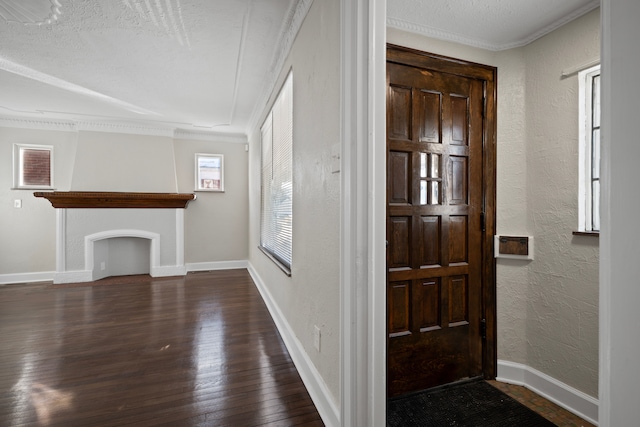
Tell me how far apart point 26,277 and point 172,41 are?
5135 millimetres

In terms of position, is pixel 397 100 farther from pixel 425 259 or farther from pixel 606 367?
pixel 606 367

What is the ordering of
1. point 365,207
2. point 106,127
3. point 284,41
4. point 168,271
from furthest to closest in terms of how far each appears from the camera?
point 168,271, point 106,127, point 284,41, point 365,207

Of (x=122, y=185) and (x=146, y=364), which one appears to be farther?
(x=122, y=185)

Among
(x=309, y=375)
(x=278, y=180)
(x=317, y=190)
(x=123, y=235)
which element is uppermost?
(x=278, y=180)

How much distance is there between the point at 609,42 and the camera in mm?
464

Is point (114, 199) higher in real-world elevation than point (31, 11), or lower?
lower

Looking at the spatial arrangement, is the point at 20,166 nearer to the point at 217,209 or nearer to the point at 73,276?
the point at 73,276

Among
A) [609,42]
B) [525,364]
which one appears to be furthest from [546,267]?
[609,42]

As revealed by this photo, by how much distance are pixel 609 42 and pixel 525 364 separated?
7.78 feet

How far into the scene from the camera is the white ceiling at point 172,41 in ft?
6.25

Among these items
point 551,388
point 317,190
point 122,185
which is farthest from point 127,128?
point 551,388

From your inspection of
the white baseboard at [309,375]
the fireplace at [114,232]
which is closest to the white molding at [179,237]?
the fireplace at [114,232]

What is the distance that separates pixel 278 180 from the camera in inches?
131

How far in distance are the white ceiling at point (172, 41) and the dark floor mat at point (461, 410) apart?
2.48 m
